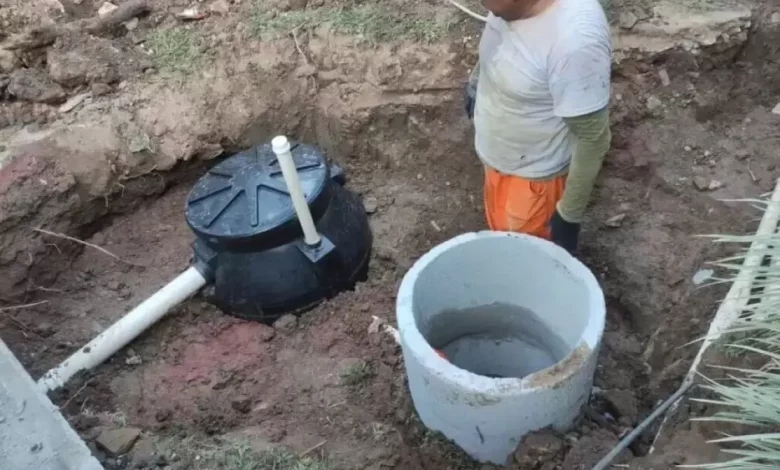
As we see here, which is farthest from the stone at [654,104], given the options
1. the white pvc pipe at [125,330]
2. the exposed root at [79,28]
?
the exposed root at [79,28]

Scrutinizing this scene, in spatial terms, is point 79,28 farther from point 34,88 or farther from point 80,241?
point 80,241

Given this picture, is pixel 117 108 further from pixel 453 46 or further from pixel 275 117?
pixel 453 46

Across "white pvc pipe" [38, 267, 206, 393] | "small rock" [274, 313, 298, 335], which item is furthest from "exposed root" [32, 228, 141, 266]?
"small rock" [274, 313, 298, 335]

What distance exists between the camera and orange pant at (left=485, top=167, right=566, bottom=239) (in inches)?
96.7

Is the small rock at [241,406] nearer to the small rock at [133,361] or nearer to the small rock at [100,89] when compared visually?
the small rock at [133,361]

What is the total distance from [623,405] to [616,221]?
801 mm

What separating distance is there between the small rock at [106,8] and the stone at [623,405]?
107 inches

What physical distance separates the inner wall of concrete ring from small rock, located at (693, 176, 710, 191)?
90 centimetres

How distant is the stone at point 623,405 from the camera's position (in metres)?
2.35

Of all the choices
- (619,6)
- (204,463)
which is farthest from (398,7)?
(204,463)

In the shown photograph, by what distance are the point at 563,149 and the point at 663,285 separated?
688 millimetres

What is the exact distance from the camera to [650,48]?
3.09 metres

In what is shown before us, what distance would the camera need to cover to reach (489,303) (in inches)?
100

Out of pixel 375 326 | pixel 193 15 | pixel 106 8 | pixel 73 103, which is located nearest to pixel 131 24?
pixel 106 8
